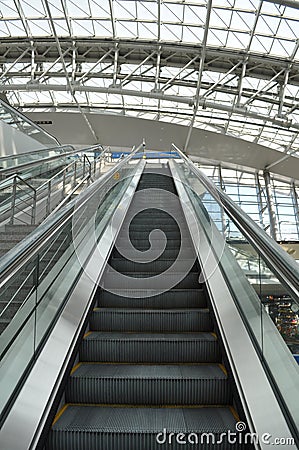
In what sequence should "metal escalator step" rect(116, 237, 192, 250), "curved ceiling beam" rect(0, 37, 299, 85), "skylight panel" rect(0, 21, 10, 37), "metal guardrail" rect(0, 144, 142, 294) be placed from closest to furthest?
"metal guardrail" rect(0, 144, 142, 294), "metal escalator step" rect(116, 237, 192, 250), "curved ceiling beam" rect(0, 37, 299, 85), "skylight panel" rect(0, 21, 10, 37)

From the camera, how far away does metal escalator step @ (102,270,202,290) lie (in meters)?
4.06

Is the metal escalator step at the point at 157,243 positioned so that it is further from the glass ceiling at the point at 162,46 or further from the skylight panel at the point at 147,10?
the skylight panel at the point at 147,10

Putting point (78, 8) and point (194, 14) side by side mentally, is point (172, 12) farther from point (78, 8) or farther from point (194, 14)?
point (78, 8)

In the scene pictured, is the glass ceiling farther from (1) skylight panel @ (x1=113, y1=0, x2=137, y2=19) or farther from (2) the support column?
(2) the support column

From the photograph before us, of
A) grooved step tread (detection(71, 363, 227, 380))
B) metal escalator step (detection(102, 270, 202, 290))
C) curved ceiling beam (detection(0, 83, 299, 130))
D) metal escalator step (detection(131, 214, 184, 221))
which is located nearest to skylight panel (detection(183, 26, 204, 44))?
curved ceiling beam (detection(0, 83, 299, 130))

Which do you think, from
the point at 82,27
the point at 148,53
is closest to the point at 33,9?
the point at 82,27

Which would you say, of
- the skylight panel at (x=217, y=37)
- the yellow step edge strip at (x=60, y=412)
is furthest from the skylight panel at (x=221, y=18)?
the yellow step edge strip at (x=60, y=412)

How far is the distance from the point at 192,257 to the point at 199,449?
2.54m

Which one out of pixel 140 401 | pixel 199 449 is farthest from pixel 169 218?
pixel 199 449

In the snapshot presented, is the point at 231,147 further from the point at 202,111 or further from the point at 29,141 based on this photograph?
the point at 29,141

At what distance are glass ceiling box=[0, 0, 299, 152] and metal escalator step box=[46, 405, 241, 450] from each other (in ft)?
47.4

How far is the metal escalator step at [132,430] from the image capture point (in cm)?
225

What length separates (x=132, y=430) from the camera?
2.27 metres

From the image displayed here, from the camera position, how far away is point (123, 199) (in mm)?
7152
